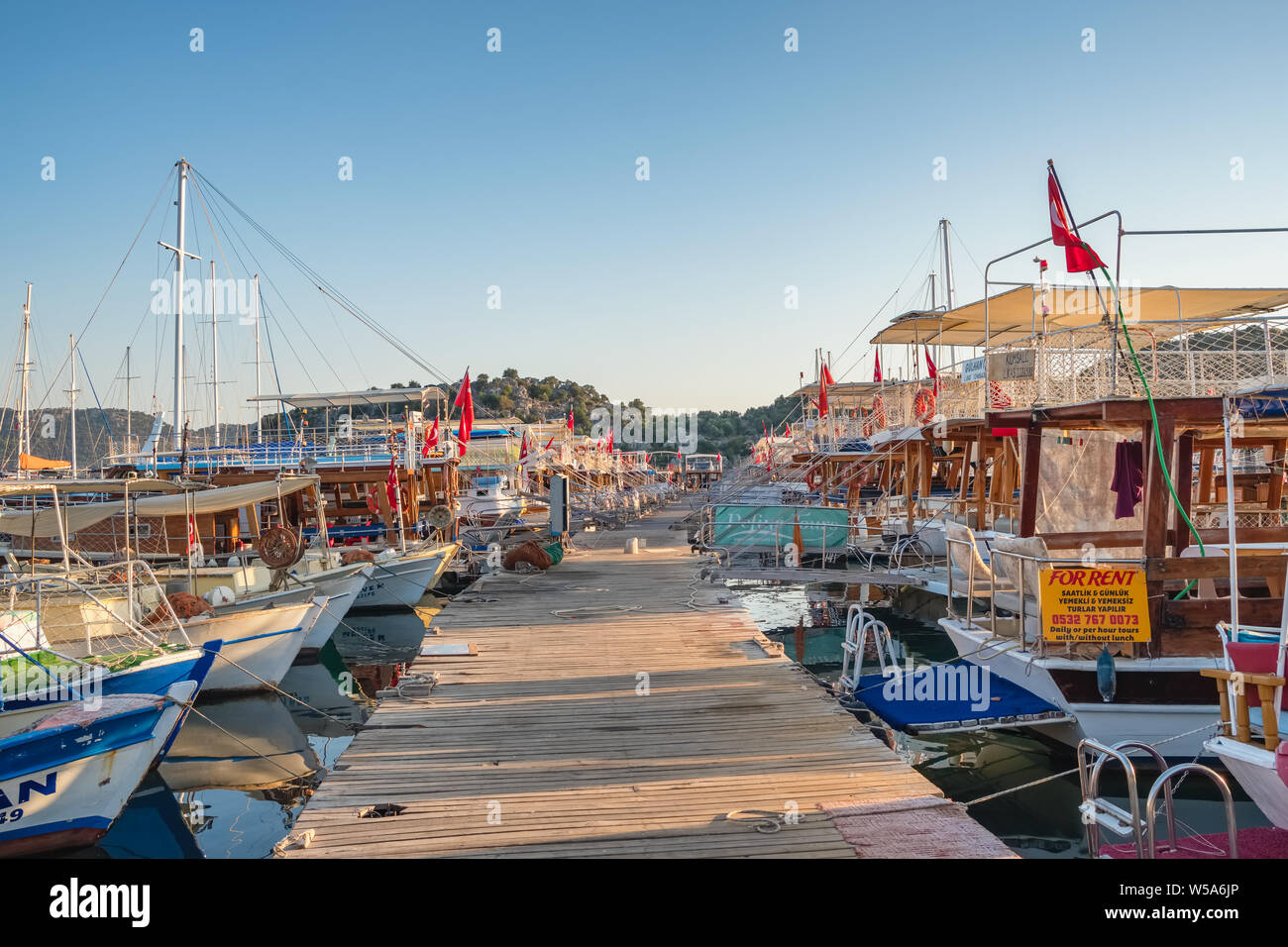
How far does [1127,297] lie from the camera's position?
58.0 ft

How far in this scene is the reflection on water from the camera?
35.0 ft

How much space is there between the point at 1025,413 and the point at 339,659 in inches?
666

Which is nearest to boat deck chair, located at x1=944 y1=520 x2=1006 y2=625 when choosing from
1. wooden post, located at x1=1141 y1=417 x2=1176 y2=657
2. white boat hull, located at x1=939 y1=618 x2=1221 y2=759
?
white boat hull, located at x1=939 y1=618 x2=1221 y2=759

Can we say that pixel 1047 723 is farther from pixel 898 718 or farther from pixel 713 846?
pixel 713 846

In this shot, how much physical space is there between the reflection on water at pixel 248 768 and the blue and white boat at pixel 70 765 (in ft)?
2.05

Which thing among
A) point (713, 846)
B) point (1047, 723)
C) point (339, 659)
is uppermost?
point (713, 846)

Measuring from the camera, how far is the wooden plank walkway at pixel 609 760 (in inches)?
251

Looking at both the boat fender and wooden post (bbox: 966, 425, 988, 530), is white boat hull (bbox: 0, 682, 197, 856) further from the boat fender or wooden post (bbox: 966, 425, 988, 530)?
wooden post (bbox: 966, 425, 988, 530)

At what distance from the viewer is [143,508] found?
57.6 ft

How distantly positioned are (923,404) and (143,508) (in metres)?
19.8

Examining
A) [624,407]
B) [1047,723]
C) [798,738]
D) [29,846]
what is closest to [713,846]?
[798,738]

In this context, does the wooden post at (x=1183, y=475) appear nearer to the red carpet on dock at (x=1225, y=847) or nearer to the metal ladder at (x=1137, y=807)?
the red carpet on dock at (x=1225, y=847)

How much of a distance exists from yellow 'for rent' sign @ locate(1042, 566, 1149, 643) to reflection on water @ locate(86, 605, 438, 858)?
403 inches
